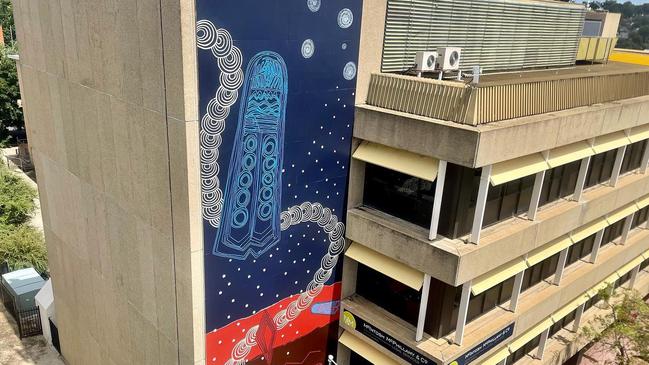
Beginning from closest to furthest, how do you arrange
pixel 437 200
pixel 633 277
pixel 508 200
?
1. pixel 437 200
2. pixel 508 200
3. pixel 633 277

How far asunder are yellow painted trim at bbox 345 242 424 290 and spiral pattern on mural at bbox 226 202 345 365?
1.64 feet

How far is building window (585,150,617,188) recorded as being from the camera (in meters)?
18.4

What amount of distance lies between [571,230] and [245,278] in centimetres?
1172

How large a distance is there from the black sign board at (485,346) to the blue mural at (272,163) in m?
4.53

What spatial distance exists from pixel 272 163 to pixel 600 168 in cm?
1389

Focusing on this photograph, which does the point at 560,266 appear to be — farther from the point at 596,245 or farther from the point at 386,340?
the point at 386,340

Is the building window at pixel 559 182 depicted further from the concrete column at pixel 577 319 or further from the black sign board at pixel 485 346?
the concrete column at pixel 577 319

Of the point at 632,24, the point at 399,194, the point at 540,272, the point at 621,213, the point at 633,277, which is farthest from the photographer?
the point at 632,24

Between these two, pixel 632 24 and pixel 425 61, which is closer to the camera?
pixel 425 61

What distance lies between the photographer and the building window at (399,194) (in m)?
13.5

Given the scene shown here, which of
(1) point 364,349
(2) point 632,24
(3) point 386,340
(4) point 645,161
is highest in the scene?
(2) point 632,24

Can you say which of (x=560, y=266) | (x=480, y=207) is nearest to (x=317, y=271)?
(x=480, y=207)

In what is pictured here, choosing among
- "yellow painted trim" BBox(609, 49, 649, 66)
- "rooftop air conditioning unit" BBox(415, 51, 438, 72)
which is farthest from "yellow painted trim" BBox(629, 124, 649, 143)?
"rooftop air conditioning unit" BBox(415, 51, 438, 72)

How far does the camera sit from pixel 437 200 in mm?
12664
